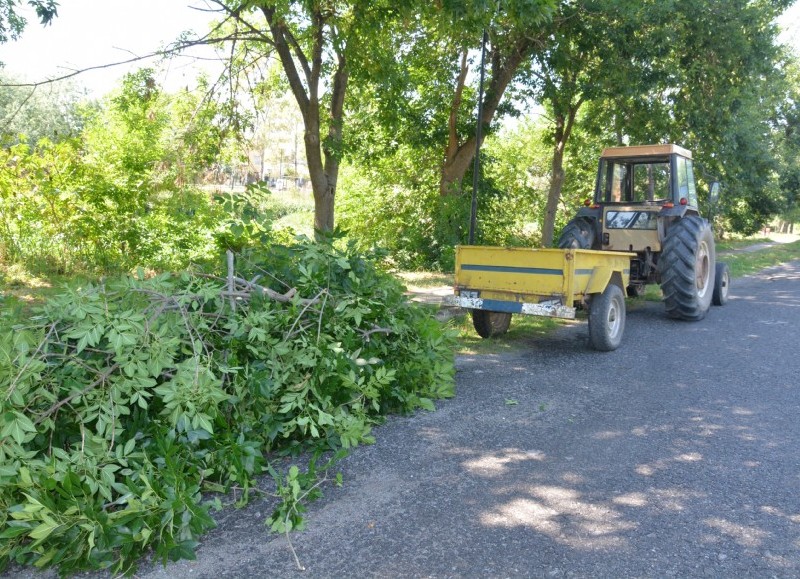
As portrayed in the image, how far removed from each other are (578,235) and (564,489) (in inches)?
285

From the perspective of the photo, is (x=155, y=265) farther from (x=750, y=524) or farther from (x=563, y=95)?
(x=750, y=524)

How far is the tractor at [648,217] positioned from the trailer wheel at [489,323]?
1.94 metres

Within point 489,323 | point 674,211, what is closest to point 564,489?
point 489,323

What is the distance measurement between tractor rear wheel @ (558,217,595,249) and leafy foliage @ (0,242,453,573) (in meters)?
5.53

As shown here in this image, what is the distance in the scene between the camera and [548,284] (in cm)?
812

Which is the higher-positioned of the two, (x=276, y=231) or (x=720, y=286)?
(x=276, y=231)

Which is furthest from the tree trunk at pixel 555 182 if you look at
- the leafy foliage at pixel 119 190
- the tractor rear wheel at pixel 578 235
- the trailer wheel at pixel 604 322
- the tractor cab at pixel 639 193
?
the trailer wheel at pixel 604 322

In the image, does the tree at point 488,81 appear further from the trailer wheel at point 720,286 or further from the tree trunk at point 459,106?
the trailer wheel at point 720,286

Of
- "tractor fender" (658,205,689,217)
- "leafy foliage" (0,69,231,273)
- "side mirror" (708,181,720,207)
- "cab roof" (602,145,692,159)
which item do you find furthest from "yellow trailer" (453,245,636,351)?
"leafy foliage" (0,69,231,273)

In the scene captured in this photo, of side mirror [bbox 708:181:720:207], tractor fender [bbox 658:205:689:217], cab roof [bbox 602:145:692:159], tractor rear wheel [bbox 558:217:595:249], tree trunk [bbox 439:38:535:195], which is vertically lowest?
tractor rear wheel [bbox 558:217:595:249]

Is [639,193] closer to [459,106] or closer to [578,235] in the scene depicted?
[578,235]

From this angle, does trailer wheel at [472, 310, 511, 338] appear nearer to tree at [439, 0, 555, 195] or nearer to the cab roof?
the cab roof

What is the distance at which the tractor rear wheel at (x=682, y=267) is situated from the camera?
10.4 metres

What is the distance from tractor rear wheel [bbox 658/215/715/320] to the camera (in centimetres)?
1040
